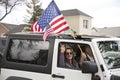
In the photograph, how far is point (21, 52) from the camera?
6.24 metres

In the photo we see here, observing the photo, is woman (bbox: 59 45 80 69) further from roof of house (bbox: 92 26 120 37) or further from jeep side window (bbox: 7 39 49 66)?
roof of house (bbox: 92 26 120 37)

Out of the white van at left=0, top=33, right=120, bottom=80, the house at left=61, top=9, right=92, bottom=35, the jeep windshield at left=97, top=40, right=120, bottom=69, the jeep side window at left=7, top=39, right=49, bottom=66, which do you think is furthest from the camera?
the house at left=61, top=9, right=92, bottom=35

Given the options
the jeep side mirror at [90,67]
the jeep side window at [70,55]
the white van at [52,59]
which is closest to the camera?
the jeep side mirror at [90,67]

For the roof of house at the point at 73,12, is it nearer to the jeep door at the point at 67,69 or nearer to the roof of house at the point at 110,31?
the roof of house at the point at 110,31

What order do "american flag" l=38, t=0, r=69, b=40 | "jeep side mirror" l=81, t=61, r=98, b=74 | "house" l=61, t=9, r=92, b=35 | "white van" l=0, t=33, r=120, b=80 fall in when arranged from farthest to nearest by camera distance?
"house" l=61, t=9, r=92, b=35
"american flag" l=38, t=0, r=69, b=40
"white van" l=0, t=33, r=120, b=80
"jeep side mirror" l=81, t=61, r=98, b=74

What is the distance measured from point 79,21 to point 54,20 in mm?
42172

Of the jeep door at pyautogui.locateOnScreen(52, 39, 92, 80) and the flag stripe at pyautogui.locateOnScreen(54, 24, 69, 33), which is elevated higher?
the flag stripe at pyautogui.locateOnScreen(54, 24, 69, 33)

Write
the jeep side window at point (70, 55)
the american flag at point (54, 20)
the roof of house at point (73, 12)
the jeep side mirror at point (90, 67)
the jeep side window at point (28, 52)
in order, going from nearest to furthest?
the jeep side mirror at point (90, 67) → the jeep side window at point (70, 55) → the jeep side window at point (28, 52) → the american flag at point (54, 20) → the roof of house at point (73, 12)

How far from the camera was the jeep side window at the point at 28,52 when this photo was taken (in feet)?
19.4

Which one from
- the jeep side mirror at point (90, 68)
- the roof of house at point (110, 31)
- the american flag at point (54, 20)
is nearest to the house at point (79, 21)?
the roof of house at point (110, 31)

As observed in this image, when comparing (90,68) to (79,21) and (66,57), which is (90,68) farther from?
(79,21)

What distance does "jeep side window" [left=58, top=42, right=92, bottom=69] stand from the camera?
18.2 feet

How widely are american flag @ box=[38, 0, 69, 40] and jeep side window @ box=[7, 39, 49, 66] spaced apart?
16.5 inches

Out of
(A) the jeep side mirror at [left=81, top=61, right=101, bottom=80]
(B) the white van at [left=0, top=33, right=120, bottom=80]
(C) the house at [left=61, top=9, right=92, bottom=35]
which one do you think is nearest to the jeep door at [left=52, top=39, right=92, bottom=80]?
(B) the white van at [left=0, top=33, right=120, bottom=80]
